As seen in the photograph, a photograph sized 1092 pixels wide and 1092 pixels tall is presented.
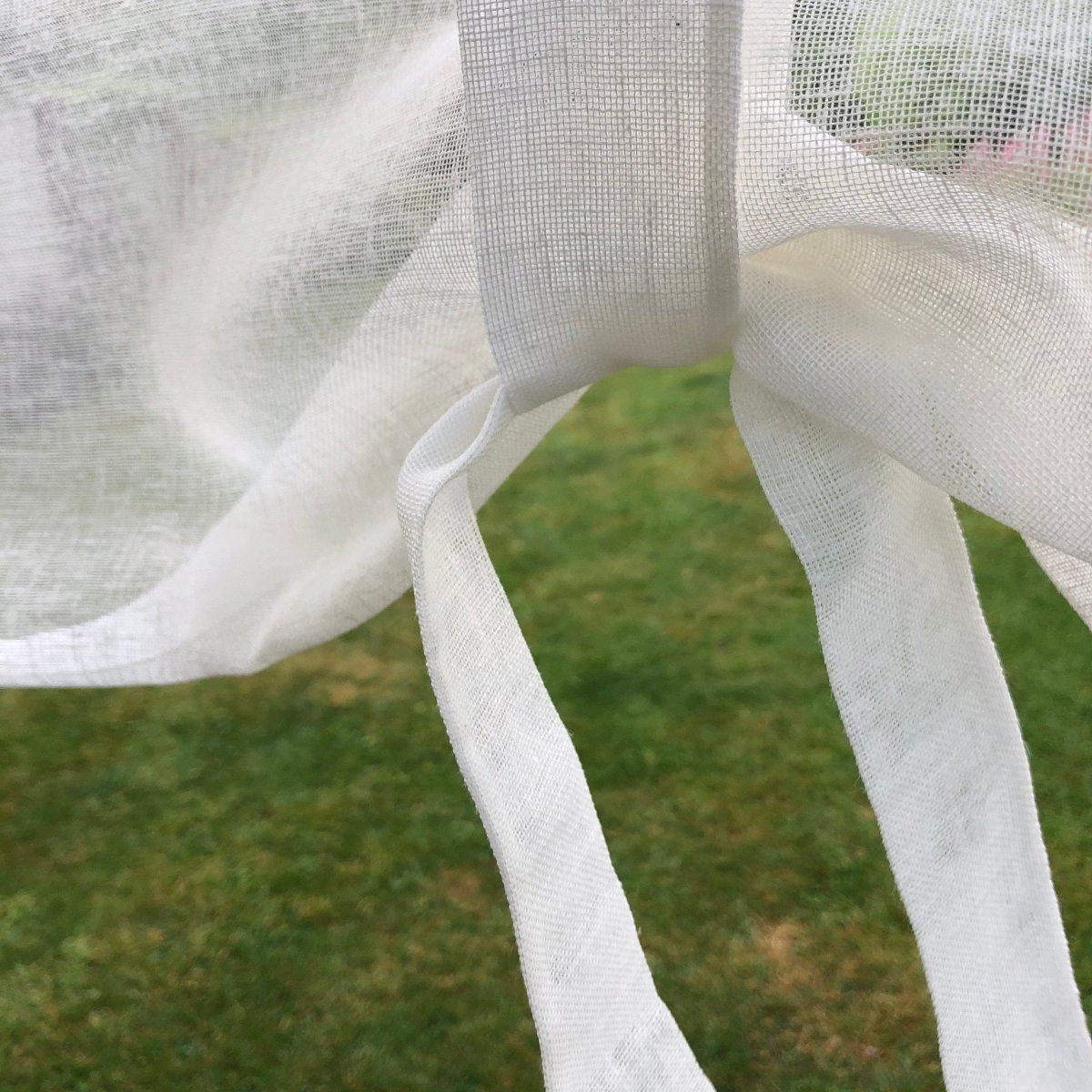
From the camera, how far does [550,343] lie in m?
0.64

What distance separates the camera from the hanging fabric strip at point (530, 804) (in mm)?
667

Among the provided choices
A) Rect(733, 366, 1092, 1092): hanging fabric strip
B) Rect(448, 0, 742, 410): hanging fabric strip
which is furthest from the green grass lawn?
Rect(448, 0, 742, 410): hanging fabric strip

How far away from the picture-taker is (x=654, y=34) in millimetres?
549

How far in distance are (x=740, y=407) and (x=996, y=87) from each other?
0.23 metres

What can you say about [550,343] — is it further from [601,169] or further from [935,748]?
[935,748]

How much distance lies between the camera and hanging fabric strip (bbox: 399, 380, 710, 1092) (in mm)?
667

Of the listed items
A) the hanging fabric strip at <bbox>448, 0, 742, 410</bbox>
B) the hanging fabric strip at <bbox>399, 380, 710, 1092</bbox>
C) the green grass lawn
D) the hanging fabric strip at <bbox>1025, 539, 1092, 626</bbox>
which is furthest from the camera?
the green grass lawn

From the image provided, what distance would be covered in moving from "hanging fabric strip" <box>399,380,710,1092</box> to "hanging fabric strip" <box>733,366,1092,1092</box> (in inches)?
6.1

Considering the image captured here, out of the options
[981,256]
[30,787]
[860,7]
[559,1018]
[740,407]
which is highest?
[860,7]

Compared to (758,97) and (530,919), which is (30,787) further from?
(758,97)

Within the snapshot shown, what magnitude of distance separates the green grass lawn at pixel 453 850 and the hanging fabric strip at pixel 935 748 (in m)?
0.51

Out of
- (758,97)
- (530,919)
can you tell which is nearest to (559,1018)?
(530,919)

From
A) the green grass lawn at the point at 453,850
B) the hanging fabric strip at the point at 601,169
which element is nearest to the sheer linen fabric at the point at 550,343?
the hanging fabric strip at the point at 601,169

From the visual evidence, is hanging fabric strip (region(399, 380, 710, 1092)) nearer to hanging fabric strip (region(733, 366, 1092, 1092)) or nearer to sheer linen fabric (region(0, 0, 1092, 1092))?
sheer linen fabric (region(0, 0, 1092, 1092))
